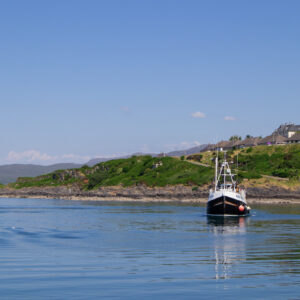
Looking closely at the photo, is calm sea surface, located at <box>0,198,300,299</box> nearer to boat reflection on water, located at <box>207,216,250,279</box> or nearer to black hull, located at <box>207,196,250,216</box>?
boat reflection on water, located at <box>207,216,250,279</box>

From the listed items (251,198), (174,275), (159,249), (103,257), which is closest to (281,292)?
(174,275)

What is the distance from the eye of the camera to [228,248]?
50.7 meters

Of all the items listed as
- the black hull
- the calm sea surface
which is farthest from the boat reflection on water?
the black hull

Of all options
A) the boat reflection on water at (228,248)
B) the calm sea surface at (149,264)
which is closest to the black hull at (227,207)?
the boat reflection on water at (228,248)

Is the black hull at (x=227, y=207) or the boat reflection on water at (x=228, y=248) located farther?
the black hull at (x=227, y=207)

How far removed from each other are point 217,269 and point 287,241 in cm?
2123

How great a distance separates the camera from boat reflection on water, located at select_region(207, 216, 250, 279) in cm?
3702

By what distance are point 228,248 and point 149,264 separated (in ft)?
45.5

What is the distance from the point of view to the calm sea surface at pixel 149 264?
28891 mm

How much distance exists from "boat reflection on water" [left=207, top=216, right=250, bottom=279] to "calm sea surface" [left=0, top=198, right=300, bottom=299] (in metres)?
0.07

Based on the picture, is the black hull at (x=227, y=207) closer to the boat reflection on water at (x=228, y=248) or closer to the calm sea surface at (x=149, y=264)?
the boat reflection on water at (x=228, y=248)

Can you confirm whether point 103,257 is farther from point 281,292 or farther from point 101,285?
point 281,292

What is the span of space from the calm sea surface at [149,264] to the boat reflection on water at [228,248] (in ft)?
0.24

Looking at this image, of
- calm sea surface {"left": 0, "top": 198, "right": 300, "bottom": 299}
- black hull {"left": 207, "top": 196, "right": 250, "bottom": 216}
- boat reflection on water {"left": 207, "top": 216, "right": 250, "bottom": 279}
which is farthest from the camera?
black hull {"left": 207, "top": 196, "right": 250, "bottom": 216}
